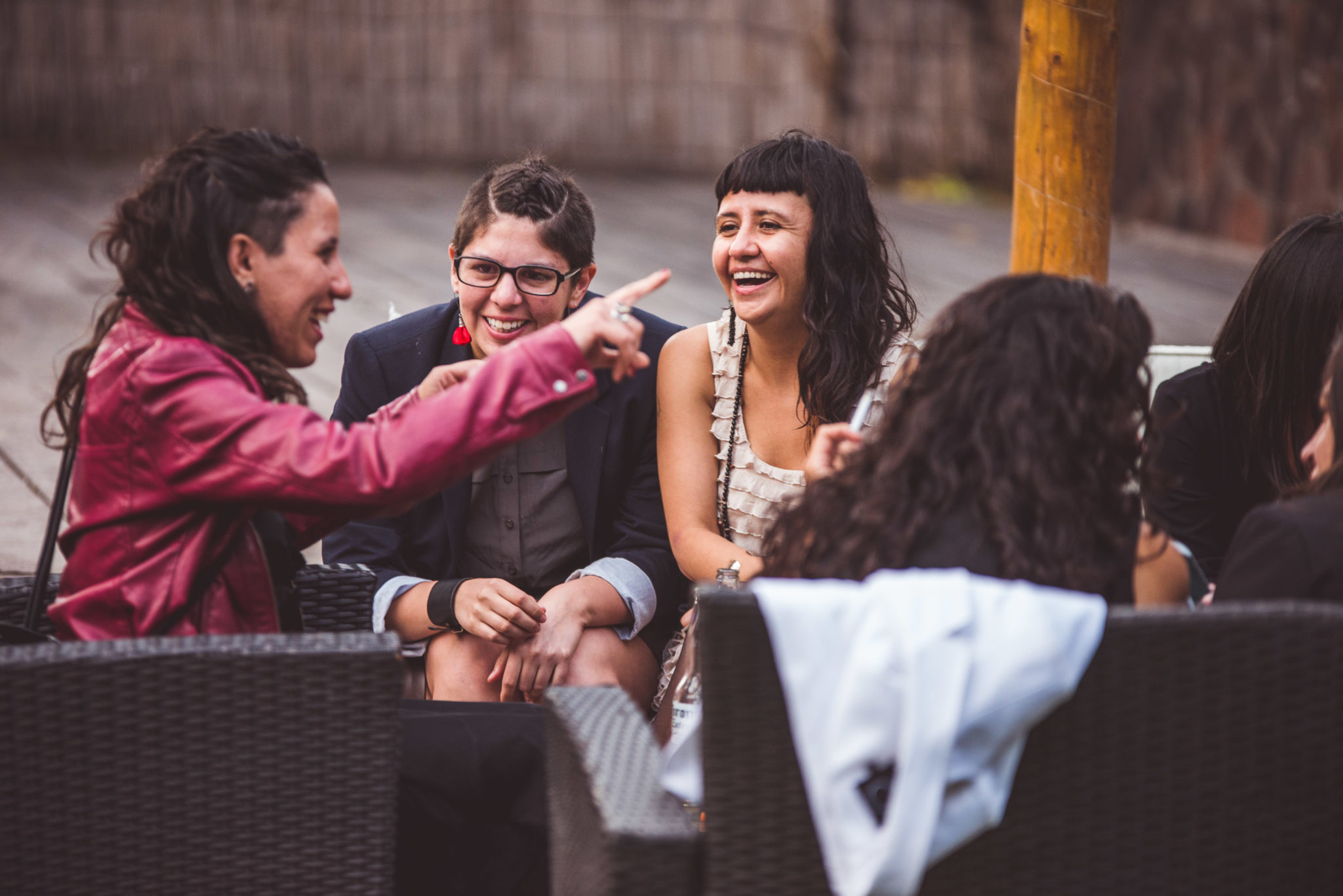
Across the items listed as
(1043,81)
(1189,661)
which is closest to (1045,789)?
(1189,661)

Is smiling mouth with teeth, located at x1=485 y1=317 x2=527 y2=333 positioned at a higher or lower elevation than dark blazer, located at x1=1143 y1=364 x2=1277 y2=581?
higher

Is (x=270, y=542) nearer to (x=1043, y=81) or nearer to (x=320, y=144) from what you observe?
(x=1043, y=81)

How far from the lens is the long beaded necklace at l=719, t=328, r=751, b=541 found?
2.86 meters

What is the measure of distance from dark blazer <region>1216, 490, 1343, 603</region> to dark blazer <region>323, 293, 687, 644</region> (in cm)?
131

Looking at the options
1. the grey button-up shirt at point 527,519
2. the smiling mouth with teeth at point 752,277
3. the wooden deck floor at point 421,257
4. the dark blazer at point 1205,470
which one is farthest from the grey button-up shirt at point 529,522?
the wooden deck floor at point 421,257

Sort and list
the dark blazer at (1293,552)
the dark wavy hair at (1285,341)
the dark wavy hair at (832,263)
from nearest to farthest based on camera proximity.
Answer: the dark blazer at (1293,552) < the dark wavy hair at (1285,341) < the dark wavy hair at (832,263)

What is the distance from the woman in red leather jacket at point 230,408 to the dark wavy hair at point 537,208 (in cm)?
73

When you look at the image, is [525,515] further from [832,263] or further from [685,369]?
[832,263]

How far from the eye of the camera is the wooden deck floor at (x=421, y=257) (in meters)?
6.07

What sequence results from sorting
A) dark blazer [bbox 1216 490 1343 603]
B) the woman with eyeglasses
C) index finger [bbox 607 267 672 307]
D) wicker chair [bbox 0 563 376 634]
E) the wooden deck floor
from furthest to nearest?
1. the wooden deck floor
2. the woman with eyeglasses
3. wicker chair [bbox 0 563 376 634]
4. index finger [bbox 607 267 672 307]
5. dark blazer [bbox 1216 490 1343 603]

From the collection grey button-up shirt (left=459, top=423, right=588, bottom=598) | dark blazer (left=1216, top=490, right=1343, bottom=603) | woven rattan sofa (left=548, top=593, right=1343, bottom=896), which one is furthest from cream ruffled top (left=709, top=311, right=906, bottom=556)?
woven rattan sofa (left=548, top=593, right=1343, bottom=896)

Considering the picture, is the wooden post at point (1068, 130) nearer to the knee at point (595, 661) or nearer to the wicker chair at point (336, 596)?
the knee at point (595, 661)

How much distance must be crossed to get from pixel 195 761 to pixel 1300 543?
1.43 metres

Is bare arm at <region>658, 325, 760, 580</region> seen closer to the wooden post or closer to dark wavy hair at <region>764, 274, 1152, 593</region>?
the wooden post
